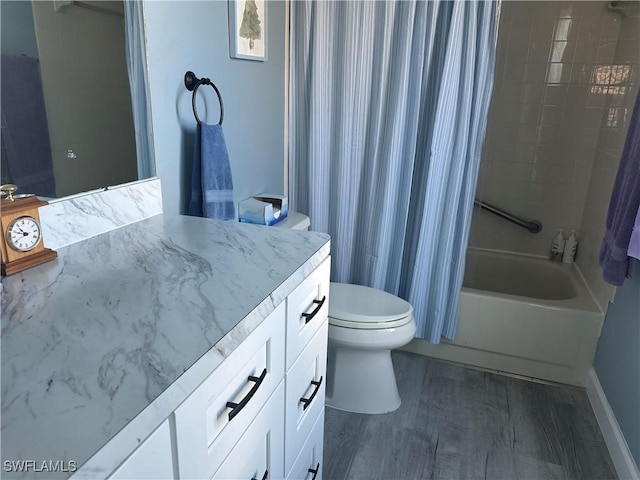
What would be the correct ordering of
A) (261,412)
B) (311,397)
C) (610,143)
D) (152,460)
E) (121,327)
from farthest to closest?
1. (610,143)
2. (311,397)
3. (261,412)
4. (121,327)
5. (152,460)

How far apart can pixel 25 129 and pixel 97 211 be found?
0.82ft

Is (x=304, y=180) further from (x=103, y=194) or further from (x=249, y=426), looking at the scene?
(x=249, y=426)

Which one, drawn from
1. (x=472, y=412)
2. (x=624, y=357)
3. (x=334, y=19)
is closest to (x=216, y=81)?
(x=334, y=19)

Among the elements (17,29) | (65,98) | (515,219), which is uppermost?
(17,29)

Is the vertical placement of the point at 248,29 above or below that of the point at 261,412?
above

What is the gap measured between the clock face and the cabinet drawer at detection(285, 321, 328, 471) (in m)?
0.62

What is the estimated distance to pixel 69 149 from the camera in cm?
113

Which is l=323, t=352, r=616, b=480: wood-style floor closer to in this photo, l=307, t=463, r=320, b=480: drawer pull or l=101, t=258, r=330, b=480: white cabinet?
l=307, t=463, r=320, b=480: drawer pull

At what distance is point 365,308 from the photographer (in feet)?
6.26

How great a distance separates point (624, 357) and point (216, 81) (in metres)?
1.85

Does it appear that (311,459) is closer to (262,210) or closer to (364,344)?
(364,344)

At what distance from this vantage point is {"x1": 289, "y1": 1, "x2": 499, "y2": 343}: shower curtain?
1922mm

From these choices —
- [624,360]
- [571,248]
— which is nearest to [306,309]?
[624,360]

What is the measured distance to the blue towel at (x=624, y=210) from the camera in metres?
1.55
